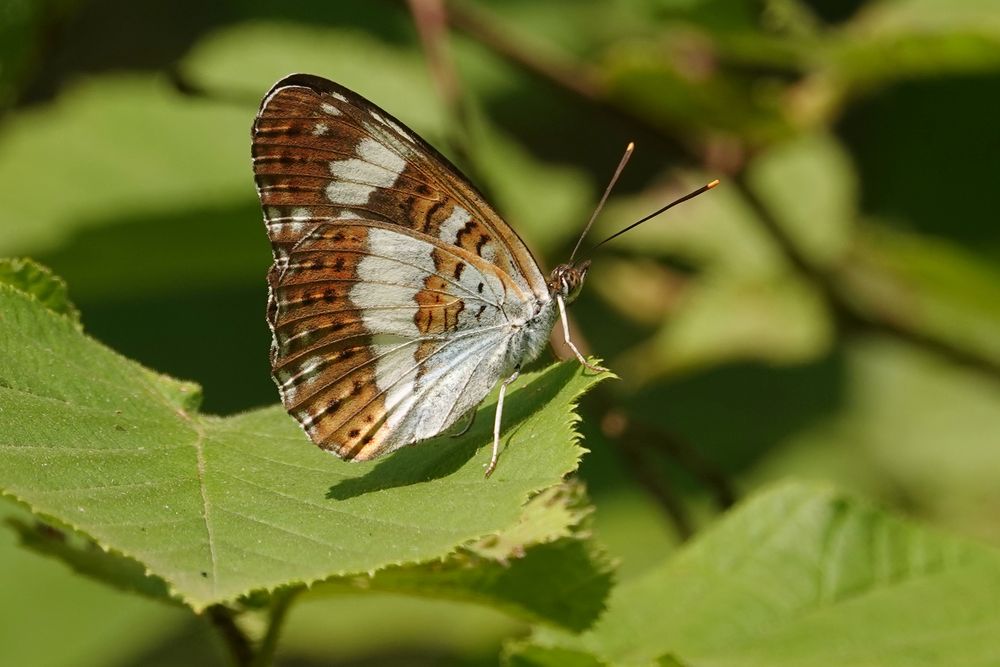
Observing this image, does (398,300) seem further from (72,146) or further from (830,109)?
(72,146)

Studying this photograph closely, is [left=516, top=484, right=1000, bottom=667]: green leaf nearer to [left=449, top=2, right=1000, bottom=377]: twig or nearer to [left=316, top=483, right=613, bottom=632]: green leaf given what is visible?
[left=316, top=483, right=613, bottom=632]: green leaf

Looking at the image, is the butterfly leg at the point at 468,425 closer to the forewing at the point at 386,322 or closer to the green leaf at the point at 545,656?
the forewing at the point at 386,322

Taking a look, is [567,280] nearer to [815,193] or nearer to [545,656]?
[545,656]

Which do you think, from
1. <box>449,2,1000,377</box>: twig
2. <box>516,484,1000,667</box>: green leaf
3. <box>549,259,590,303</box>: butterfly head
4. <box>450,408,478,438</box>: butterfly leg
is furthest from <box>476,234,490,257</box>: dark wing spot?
<box>449,2,1000,377</box>: twig

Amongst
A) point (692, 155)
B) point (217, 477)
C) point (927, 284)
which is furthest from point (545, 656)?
point (927, 284)

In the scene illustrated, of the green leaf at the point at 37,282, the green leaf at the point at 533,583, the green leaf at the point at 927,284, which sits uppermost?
the green leaf at the point at 927,284

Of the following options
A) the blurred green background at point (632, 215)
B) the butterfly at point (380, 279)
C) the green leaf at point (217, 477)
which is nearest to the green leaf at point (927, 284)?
the blurred green background at point (632, 215)

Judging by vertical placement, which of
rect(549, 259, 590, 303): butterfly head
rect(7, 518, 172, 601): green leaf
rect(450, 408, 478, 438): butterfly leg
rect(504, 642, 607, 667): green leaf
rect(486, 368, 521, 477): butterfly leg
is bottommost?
rect(7, 518, 172, 601): green leaf
